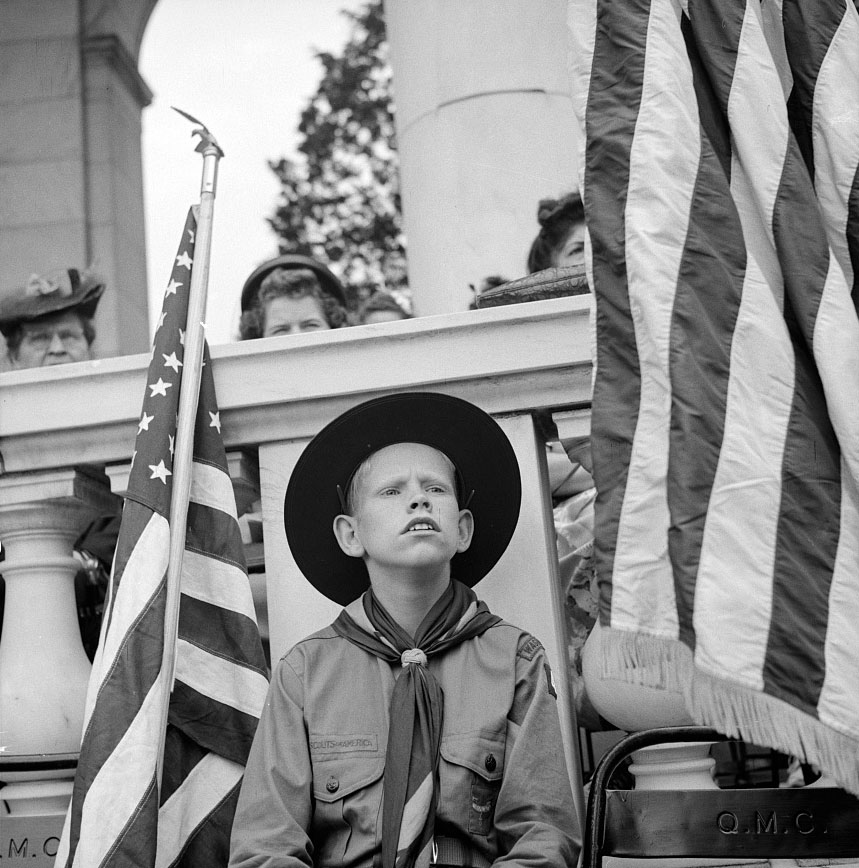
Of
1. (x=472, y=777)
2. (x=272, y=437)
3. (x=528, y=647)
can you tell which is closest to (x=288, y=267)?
(x=272, y=437)

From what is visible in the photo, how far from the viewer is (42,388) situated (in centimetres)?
332

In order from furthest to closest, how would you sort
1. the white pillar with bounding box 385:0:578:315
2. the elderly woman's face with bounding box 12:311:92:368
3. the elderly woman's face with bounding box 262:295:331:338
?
the white pillar with bounding box 385:0:578:315, the elderly woman's face with bounding box 262:295:331:338, the elderly woman's face with bounding box 12:311:92:368

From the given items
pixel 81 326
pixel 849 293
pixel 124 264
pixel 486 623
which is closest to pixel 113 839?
pixel 486 623

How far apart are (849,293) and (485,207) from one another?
3.74 m

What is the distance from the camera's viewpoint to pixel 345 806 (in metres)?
2.55

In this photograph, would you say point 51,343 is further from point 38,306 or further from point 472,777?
point 472,777

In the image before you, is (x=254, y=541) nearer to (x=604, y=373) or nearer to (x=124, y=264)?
(x=604, y=373)

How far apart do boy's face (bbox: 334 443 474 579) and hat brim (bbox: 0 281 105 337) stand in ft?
10.3

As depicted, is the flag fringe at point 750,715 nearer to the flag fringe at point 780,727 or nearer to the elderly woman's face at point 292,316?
the flag fringe at point 780,727

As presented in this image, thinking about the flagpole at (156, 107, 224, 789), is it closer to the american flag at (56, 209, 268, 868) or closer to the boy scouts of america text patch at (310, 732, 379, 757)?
the american flag at (56, 209, 268, 868)

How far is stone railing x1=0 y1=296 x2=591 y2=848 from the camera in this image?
305cm

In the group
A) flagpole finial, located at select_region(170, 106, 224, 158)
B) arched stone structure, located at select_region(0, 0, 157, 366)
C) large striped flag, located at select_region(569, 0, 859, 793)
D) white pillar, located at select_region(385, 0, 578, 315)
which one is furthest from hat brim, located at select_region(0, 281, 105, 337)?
arched stone structure, located at select_region(0, 0, 157, 366)

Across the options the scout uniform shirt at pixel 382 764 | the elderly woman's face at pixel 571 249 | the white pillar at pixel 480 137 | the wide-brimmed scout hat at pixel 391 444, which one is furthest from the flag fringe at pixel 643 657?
the white pillar at pixel 480 137

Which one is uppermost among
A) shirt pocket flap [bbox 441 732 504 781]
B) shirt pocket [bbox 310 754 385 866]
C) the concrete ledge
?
the concrete ledge
